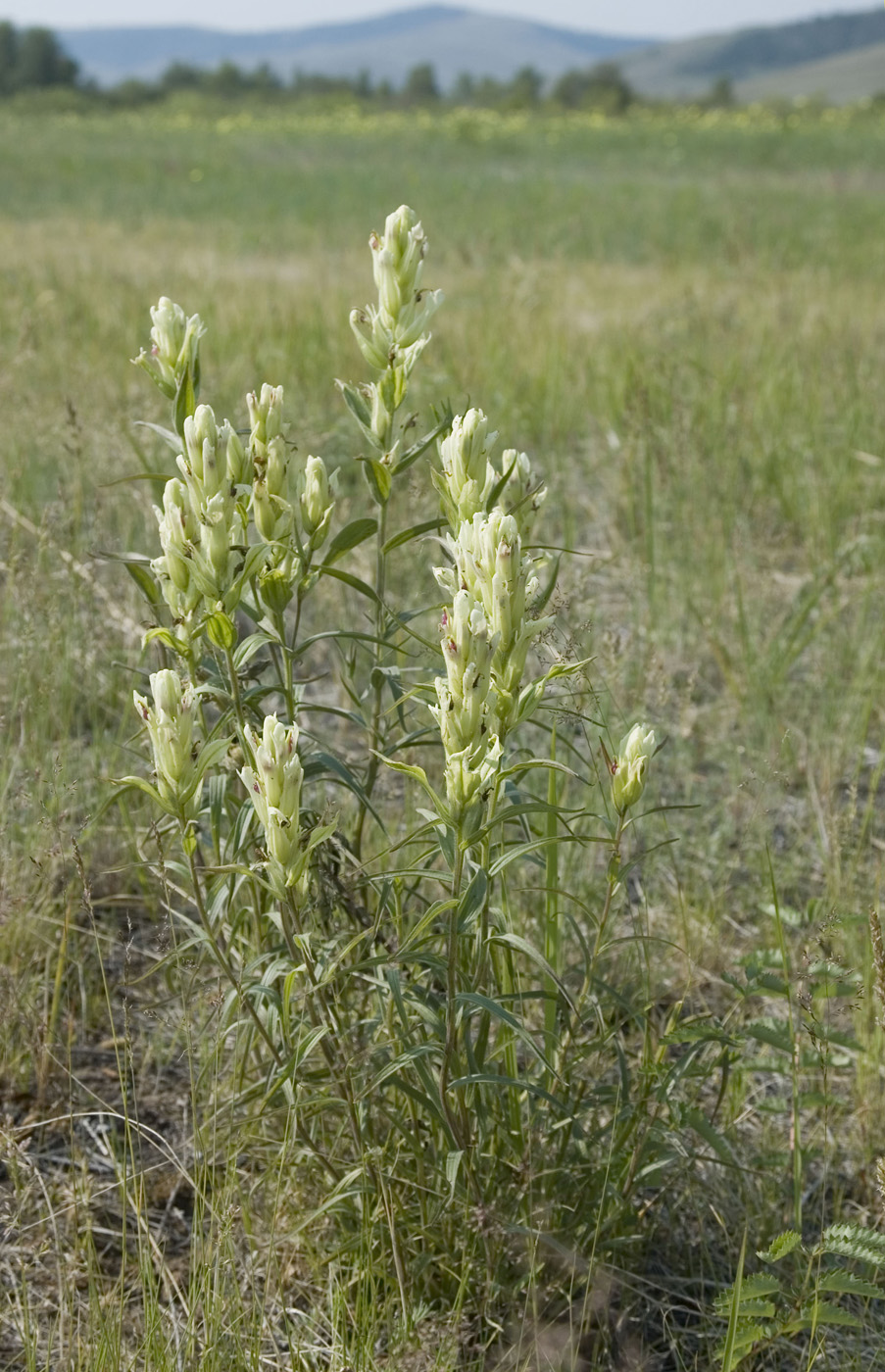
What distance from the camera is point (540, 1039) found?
5.13ft

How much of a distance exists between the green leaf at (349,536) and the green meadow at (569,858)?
0.21m

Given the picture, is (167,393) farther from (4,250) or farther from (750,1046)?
(4,250)

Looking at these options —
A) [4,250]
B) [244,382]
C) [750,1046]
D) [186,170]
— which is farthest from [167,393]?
[186,170]

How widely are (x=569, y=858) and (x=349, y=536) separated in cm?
76

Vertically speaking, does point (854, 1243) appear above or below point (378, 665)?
below

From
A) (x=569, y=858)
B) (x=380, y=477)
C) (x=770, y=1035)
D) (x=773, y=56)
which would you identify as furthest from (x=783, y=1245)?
(x=773, y=56)

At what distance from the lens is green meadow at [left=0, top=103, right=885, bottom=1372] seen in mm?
1230

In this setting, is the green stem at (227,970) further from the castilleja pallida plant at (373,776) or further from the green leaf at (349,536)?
the green leaf at (349,536)

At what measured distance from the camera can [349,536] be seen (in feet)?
3.81

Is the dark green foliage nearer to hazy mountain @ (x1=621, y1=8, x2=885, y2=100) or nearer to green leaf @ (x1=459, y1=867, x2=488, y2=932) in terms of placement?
green leaf @ (x1=459, y1=867, x2=488, y2=932)

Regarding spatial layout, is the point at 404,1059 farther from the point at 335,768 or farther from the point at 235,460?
the point at 235,460

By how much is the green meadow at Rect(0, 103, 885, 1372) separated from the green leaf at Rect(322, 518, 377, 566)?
21cm

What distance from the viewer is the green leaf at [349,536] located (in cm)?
115

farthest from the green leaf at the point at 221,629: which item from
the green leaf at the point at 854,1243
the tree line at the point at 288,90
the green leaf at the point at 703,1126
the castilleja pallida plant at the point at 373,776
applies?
the tree line at the point at 288,90
